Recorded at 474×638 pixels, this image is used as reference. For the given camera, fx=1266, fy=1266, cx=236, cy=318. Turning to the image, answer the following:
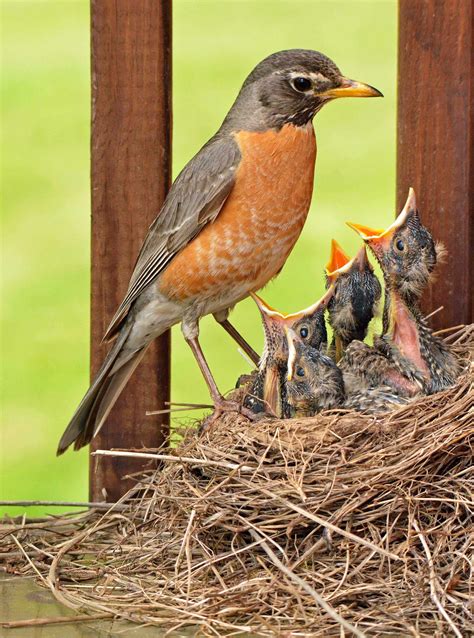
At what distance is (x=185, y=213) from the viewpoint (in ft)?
13.8

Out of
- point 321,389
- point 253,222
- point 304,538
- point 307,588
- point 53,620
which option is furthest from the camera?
point 253,222

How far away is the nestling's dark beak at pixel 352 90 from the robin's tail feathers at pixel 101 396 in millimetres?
1041

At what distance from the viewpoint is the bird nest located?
10.6 feet

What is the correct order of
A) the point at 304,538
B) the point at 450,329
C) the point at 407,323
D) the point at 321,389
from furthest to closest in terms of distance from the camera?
the point at 450,329 < the point at 407,323 < the point at 321,389 < the point at 304,538

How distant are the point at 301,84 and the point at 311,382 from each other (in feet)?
3.32

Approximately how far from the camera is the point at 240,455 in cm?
369

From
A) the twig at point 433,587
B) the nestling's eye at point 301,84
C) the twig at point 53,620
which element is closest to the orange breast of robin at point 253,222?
the nestling's eye at point 301,84

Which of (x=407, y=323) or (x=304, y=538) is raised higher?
(x=407, y=323)

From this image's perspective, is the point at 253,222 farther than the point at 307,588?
Yes

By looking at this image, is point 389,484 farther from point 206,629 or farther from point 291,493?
point 206,629

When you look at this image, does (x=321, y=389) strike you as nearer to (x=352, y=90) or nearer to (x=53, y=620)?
(x=352, y=90)

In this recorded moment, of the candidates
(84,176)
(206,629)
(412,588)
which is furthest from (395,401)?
(84,176)

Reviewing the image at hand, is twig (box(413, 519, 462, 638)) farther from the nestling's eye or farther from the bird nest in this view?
the nestling's eye

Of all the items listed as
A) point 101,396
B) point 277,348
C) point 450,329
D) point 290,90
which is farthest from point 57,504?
point 290,90
